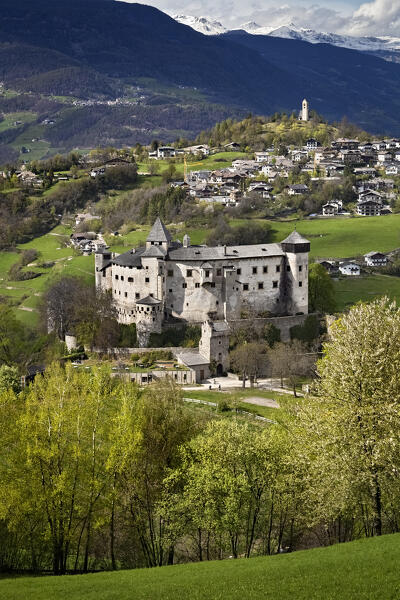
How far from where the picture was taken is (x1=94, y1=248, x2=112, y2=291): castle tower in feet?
304

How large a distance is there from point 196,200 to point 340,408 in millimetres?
111695

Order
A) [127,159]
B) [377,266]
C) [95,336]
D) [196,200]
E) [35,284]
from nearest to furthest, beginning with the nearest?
Result: [95,336] → [35,284] → [377,266] → [196,200] → [127,159]

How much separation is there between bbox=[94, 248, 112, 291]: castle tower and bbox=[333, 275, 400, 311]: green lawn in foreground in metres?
28.6

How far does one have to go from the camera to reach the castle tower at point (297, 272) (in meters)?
90.6

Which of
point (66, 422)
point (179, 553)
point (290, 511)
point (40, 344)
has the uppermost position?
point (66, 422)

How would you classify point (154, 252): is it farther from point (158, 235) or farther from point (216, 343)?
point (216, 343)

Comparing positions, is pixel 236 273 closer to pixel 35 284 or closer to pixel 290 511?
pixel 35 284

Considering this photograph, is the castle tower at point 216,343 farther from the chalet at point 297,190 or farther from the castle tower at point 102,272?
the chalet at point 297,190

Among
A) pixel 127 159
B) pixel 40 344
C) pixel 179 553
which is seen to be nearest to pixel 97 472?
pixel 179 553

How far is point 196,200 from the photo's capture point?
146m

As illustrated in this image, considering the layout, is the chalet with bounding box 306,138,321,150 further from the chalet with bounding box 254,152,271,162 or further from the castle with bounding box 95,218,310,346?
the castle with bounding box 95,218,310,346

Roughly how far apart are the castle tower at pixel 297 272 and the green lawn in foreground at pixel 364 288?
10.7 meters

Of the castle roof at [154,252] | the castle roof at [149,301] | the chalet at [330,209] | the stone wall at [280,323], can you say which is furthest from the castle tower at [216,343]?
the chalet at [330,209]

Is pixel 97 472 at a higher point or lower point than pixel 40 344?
higher
